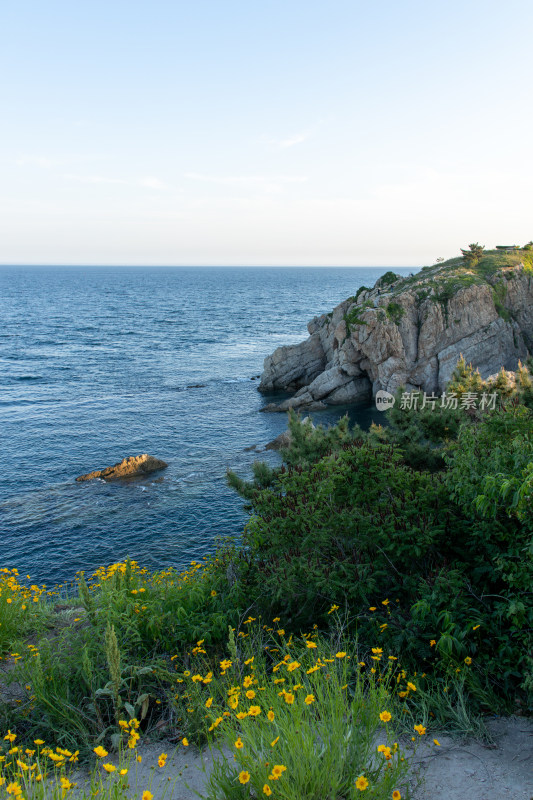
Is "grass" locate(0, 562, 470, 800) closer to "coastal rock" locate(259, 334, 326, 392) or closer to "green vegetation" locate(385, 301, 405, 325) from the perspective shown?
"green vegetation" locate(385, 301, 405, 325)

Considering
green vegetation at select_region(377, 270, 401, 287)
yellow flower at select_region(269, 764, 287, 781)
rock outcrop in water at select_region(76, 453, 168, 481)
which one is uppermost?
green vegetation at select_region(377, 270, 401, 287)

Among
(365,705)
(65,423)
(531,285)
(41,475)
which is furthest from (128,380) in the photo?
(365,705)

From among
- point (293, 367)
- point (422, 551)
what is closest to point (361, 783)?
point (422, 551)

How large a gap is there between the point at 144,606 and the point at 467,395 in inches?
709

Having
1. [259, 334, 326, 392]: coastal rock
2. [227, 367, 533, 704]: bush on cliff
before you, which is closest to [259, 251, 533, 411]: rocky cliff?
[259, 334, 326, 392]: coastal rock

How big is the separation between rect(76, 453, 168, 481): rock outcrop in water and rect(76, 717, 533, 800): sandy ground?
28.5m

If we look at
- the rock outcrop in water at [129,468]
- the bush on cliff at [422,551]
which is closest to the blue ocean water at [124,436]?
the rock outcrop in water at [129,468]

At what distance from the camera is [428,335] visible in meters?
47.8

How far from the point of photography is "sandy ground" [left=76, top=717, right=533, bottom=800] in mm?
5070

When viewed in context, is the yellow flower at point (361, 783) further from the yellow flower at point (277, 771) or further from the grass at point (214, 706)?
the yellow flower at point (277, 771)

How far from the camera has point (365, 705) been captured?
549 cm

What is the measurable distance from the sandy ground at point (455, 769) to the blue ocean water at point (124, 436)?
60.0ft

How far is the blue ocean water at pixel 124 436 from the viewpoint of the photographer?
85.6 feet

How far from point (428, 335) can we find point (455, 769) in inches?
1792
